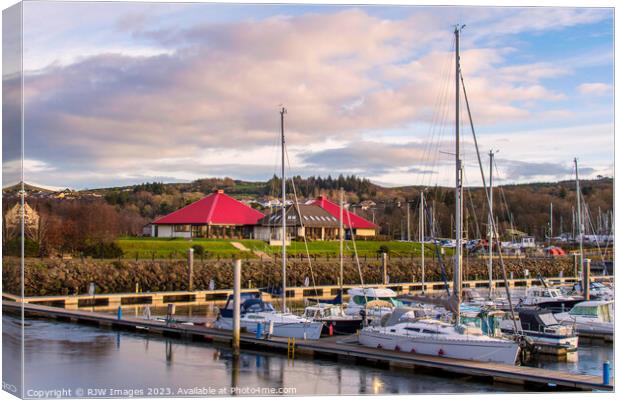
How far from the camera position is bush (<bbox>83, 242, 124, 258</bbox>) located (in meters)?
47.2

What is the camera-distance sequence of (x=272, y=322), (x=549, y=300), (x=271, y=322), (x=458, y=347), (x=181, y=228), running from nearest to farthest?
(x=458, y=347), (x=271, y=322), (x=272, y=322), (x=549, y=300), (x=181, y=228)

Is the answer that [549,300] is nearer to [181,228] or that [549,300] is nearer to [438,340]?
[438,340]

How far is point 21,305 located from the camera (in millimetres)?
14977

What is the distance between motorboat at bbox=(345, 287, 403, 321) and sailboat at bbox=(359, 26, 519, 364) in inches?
227

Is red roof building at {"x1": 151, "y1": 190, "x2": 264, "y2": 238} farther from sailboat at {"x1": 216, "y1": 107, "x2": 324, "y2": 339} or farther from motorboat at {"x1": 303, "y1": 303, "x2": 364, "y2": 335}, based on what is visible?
motorboat at {"x1": 303, "y1": 303, "x2": 364, "y2": 335}

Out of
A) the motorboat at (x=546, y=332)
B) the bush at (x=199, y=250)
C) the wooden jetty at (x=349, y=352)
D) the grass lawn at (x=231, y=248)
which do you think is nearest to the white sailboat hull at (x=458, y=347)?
the wooden jetty at (x=349, y=352)

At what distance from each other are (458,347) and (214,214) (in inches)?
1634

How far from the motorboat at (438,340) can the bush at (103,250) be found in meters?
27.3

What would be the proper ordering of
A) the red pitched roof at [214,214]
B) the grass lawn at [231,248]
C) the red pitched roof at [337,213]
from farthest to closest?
the red pitched roof at [337,213], the red pitched roof at [214,214], the grass lawn at [231,248]

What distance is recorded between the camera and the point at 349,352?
2223 centimetres

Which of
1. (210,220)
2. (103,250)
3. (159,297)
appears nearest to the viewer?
(159,297)

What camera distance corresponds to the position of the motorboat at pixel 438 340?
68.8 ft

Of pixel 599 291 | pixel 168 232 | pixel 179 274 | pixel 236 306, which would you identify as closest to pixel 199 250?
pixel 179 274

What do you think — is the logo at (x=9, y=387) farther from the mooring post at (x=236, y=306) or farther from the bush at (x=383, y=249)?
the bush at (x=383, y=249)
